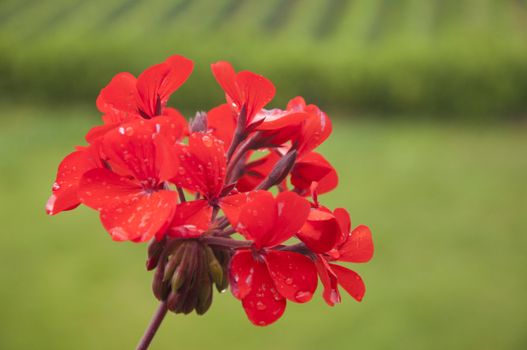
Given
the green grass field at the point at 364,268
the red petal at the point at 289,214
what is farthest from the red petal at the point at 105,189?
the green grass field at the point at 364,268

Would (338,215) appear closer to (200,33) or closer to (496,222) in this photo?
(496,222)

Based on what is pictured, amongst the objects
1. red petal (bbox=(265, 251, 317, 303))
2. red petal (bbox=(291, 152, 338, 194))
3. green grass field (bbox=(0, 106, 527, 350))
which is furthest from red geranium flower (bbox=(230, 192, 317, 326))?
green grass field (bbox=(0, 106, 527, 350))

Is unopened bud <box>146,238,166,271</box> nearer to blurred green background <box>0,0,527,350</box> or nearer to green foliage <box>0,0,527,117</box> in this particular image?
blurred green background <box>0,0,527,350</box>

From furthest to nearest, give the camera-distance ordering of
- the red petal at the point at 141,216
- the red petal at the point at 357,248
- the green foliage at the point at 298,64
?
the green foliage at the point at 298,64 < the red petal at the point at 357,248 < the red petal at the point at 141,216

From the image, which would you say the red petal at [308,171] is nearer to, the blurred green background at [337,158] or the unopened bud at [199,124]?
the unopened bud at [199,124]

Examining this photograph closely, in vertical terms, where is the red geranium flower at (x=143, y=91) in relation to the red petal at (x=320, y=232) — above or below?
above
